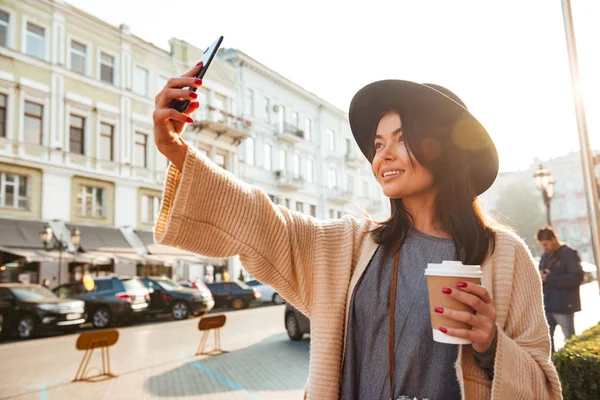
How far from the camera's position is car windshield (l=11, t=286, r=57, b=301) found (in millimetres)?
13680

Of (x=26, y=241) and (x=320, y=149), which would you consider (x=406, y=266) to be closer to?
(x=26, y=241)

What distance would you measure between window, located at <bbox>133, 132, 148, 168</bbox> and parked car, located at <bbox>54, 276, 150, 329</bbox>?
36.5 feet

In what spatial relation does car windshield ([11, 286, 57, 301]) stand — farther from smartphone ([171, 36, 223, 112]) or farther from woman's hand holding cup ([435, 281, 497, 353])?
woman's hand holding cup ([435, 281, 497, 353])

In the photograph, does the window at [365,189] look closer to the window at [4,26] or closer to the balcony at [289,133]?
the balcony at [289,133]

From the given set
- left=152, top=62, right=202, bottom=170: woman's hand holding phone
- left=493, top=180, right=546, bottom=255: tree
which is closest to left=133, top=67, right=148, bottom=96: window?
left=152, top=62, right=202, bottom=170: woman's hand holding phone

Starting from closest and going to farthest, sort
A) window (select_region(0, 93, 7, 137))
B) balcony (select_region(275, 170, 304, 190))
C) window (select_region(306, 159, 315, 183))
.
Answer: window (select_region(0, 93, 7, 137))
balcony (select_region(275, 170, 304, 190))
window (select_region(306, 159, 315, 183))

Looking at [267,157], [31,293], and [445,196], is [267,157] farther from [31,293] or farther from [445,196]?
[445,196]

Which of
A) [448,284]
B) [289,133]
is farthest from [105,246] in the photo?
[448,284]

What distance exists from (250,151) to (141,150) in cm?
897

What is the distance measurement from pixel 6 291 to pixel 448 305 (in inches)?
585

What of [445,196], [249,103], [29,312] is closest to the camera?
[445,196]

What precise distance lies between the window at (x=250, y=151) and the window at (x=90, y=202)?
11.4 meters

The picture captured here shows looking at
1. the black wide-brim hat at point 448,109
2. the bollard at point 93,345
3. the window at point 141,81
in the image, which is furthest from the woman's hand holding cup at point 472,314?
the window at point 141,81

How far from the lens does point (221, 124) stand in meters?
30.1
